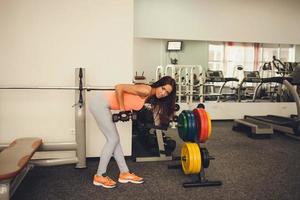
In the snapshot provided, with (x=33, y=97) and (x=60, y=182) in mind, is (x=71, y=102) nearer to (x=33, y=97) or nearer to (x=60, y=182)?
(x=33, y=97)

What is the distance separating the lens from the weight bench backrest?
1.93 meters

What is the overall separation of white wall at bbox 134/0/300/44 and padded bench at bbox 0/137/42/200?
12.8 feet

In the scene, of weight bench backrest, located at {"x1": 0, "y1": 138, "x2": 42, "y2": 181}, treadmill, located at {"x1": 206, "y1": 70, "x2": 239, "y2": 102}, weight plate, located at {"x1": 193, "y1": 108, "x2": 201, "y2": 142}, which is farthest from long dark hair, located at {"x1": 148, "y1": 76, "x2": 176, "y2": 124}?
treadmill, located at {"x1": 206, "y1": 70, "x2": 239, "y2": 102}

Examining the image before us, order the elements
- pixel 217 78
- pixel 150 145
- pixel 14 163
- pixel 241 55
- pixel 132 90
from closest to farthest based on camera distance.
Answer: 1. pixel 14 163
2. pixel 132 90
3. pixel 150 145
4. pixel 217 78
5. pixel 241 55

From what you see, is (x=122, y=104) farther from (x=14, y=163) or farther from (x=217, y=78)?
(x=217, y=78)

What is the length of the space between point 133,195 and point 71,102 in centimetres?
150

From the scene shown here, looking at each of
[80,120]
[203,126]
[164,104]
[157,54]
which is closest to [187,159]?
[203,126]

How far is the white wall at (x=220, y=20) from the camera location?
605 centimetres

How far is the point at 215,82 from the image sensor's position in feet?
23.2

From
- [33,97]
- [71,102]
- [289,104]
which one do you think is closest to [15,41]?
[33,97]

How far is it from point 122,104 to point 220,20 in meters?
4.68

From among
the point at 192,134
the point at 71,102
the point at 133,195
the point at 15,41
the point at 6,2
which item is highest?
the point at 6,2

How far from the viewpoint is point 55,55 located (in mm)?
3258

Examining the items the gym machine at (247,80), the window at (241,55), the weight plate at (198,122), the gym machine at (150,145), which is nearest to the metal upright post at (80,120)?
the gym machine at (150,145)
